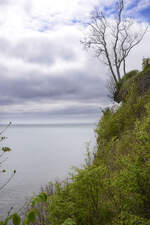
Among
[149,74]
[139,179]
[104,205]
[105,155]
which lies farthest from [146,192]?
[149,74]

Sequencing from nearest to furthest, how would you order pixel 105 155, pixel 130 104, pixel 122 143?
pixel 105 155 < pixel 122 143 < pixel 130 104

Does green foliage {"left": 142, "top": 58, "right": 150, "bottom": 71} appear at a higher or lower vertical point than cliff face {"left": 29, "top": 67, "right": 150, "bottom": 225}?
higher

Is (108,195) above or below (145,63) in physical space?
below

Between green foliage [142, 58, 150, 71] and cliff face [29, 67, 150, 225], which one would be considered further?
green foliage [142, 58, 150, 71]

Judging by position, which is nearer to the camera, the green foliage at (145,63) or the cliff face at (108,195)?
the cliff face at (108,195)

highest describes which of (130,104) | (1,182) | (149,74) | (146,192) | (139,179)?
(149,74)

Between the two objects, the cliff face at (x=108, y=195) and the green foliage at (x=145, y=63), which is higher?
the green foliage at (x=145, y=63)

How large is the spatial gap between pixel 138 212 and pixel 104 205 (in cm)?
127

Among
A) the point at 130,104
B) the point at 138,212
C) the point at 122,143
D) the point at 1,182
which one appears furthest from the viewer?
the point at 1,182

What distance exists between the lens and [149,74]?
61.2ft

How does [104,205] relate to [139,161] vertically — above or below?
below

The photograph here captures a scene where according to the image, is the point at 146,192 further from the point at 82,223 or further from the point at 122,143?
the point at 122,143

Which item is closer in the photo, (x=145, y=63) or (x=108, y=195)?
(x=108, y=195)

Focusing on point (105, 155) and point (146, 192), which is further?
point (105, 155)
